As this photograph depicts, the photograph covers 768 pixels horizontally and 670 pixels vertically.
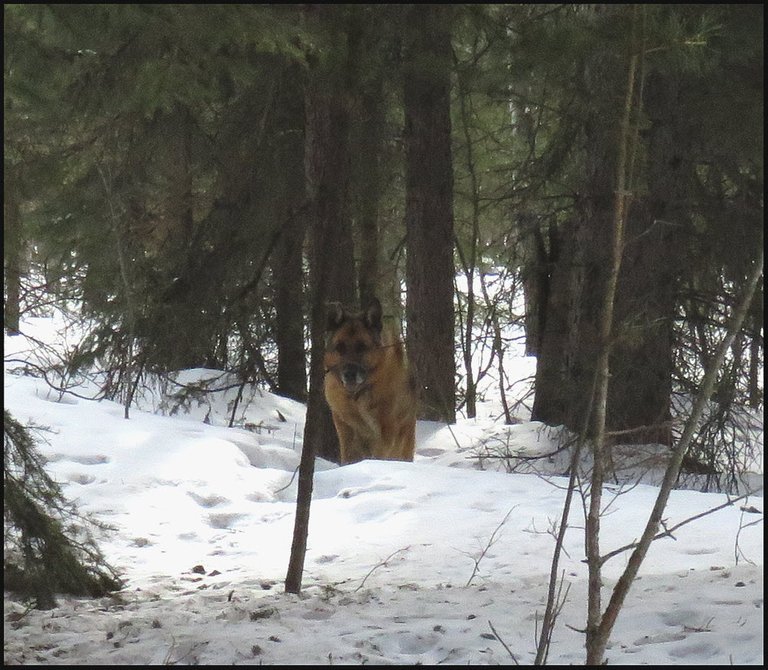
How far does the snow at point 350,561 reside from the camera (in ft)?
16.6

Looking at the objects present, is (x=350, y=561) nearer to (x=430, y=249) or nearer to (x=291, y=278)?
(x=291, y=278)

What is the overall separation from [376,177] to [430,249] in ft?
7.63

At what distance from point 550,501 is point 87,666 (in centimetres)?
474

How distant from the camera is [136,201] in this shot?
13.7m

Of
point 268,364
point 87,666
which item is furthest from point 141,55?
point 268,364

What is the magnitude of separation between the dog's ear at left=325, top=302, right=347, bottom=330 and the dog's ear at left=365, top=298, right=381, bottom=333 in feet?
0.90

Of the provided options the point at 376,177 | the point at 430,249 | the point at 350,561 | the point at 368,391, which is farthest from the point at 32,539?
the point at 430,249

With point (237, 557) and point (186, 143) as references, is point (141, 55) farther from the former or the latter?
point (186, 143)

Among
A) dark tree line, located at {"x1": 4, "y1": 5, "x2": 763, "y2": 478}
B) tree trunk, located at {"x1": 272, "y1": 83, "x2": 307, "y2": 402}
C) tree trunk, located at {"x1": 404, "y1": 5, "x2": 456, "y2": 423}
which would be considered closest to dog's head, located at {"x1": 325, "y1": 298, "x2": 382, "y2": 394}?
dark tree line, located at {"x1": 4, "y1": 5, "x2": 763, "y2": 478}

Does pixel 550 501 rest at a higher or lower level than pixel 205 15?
lower

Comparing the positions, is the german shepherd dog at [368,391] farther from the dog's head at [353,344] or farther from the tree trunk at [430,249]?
the tree trunk at [430,249]

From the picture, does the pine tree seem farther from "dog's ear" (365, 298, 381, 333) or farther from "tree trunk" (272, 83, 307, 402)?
"dog's ear" (365, 298, 381, 333)

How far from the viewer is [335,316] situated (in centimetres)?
1066

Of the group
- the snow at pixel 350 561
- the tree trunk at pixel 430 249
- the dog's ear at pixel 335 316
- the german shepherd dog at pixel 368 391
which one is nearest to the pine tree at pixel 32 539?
the snow at pixel 350 561
